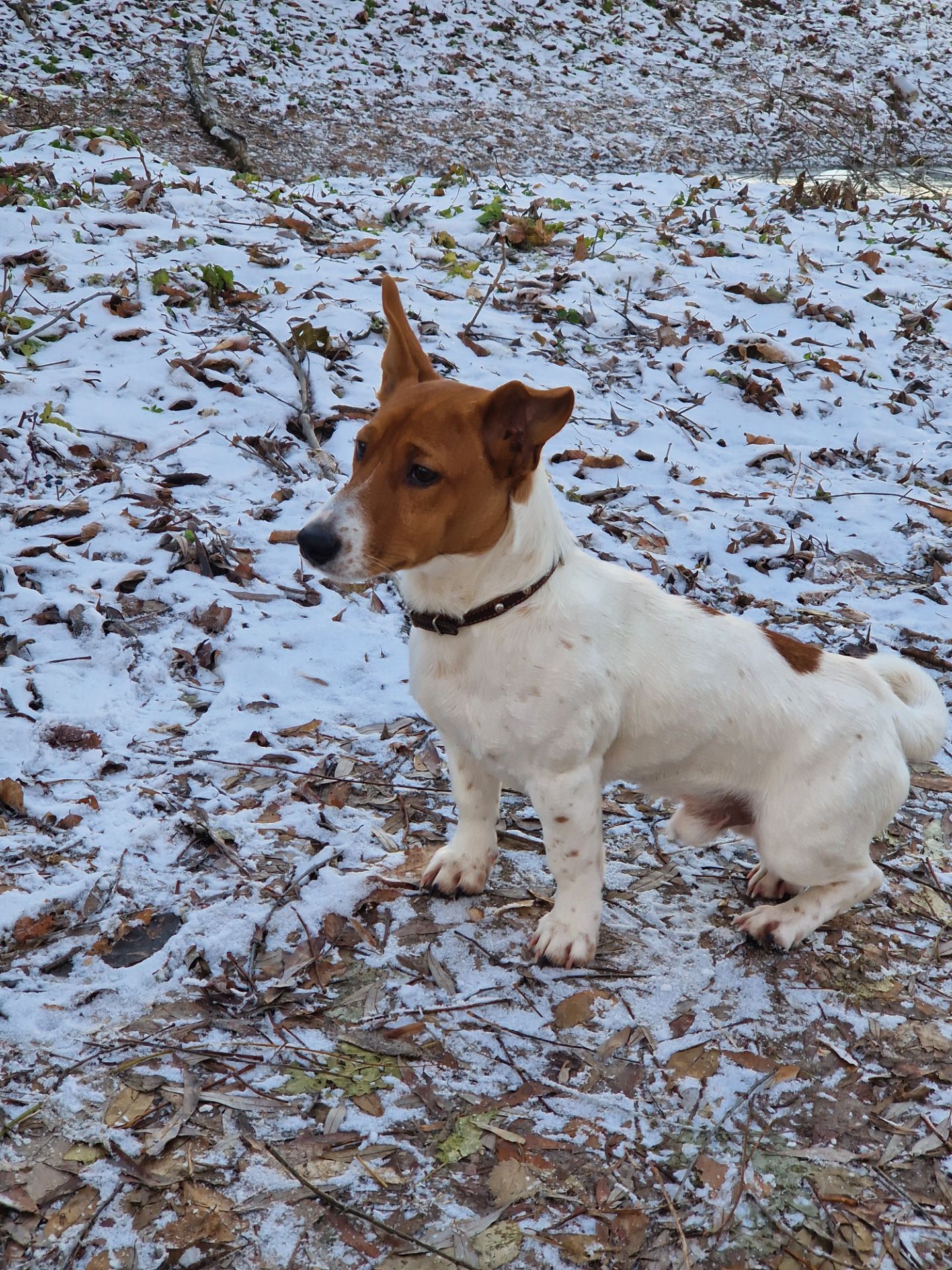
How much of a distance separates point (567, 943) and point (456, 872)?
502mm

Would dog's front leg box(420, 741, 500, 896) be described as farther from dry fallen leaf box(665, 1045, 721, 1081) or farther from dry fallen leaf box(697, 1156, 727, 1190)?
dry fallen leaf box(697, 1156, 727, 1190)

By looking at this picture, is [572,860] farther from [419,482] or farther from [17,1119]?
[17,1119]

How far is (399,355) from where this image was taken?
131 inches

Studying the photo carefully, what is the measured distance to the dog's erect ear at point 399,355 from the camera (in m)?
3.31

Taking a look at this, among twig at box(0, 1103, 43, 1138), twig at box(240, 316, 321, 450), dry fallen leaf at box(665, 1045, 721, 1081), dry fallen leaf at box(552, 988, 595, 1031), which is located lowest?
dry fallen leaf at box(552, 988, 595, 1031)

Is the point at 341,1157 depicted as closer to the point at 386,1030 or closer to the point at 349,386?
the point at 386,1030

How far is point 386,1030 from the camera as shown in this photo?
3.12m

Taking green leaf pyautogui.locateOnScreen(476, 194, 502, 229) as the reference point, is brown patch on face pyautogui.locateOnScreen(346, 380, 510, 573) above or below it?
above

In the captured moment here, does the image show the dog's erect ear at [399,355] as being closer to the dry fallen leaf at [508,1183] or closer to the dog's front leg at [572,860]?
the dog's front leg at [572,860]

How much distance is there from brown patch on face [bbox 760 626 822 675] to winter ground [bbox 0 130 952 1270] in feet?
3.26

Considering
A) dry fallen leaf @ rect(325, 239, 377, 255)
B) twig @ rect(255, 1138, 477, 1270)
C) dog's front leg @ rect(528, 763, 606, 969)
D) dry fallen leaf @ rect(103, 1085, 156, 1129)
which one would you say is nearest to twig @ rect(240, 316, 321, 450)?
dry fallen leaf @ rect(325, 239, 377, 255)

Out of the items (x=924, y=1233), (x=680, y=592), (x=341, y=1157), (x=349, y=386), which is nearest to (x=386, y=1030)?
(x=341, y=1157)

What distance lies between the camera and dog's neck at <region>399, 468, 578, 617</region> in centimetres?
316

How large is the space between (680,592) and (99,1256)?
4103mm
